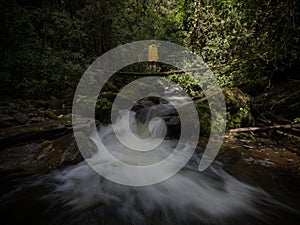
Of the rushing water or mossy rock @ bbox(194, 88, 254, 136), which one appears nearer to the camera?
the rushing water

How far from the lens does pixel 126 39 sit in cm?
921

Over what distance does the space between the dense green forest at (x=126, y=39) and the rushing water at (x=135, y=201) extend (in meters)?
2.69

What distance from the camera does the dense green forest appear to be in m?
4.70

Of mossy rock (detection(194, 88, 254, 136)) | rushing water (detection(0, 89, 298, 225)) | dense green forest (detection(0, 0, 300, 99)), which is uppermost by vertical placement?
dense green forest (detection(0, 0, 300, 99))

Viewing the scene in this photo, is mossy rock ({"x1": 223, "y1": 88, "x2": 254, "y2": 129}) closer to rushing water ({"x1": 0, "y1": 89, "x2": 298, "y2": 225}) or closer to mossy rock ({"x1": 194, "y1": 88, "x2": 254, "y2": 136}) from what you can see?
mossy rock ({"x1": 194, "y1": 88, "x2": 254, "y2": 136})

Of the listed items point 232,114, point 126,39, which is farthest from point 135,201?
point 126,39

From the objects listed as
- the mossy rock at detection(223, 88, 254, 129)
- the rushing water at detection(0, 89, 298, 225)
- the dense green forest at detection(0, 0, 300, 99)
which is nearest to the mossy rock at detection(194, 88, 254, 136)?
the mossy rock at detection(223, 88, 254, 129)

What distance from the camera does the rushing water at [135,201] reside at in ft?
8.25

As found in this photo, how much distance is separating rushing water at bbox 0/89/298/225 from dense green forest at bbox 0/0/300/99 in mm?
2694

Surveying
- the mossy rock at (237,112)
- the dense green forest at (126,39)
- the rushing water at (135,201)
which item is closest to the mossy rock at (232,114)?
the mossy rock at (237,112)

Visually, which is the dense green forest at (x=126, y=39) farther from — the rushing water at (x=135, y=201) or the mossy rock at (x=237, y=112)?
the rushing water at (x=135, y=201)

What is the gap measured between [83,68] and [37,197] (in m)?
5.68

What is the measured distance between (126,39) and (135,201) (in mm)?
7856

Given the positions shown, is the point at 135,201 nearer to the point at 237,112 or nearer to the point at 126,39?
the point at 237,112
